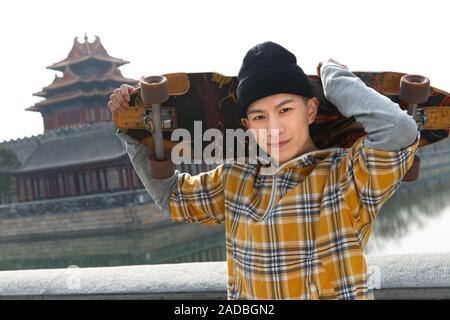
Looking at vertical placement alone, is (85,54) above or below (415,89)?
above

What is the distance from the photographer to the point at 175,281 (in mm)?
2143

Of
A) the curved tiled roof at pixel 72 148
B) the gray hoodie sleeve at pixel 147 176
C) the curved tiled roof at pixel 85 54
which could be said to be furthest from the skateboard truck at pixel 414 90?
the curved tiled roof at pixel 85 54

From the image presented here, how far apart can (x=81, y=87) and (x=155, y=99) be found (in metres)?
22.6

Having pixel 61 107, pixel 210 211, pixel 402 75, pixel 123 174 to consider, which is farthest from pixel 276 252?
pixel 61 107

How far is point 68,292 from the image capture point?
7.41 feet

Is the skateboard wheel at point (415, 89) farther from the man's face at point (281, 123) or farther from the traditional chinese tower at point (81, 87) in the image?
the traditional chinese tower at point (81, 87)

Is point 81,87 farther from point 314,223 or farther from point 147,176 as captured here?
point 314,223

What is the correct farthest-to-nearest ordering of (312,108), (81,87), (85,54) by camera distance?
1. (85,54)
2. (81,87)
3. (312,108)

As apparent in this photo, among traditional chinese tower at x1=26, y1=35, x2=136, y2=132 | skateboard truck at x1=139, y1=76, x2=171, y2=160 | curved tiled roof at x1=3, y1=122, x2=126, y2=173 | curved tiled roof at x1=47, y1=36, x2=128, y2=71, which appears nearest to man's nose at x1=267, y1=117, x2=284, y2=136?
skateboard truck at x1=139, y1=76, x2=171, y2=160

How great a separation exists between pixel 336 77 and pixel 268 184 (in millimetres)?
381

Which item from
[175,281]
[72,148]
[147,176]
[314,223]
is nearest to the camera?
[314,223]

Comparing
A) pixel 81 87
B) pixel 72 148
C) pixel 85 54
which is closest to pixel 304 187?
pixel 72 148

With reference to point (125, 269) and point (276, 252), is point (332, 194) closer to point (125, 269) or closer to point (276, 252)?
point (276, 252)

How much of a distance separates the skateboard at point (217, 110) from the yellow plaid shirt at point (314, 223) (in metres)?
0.23
